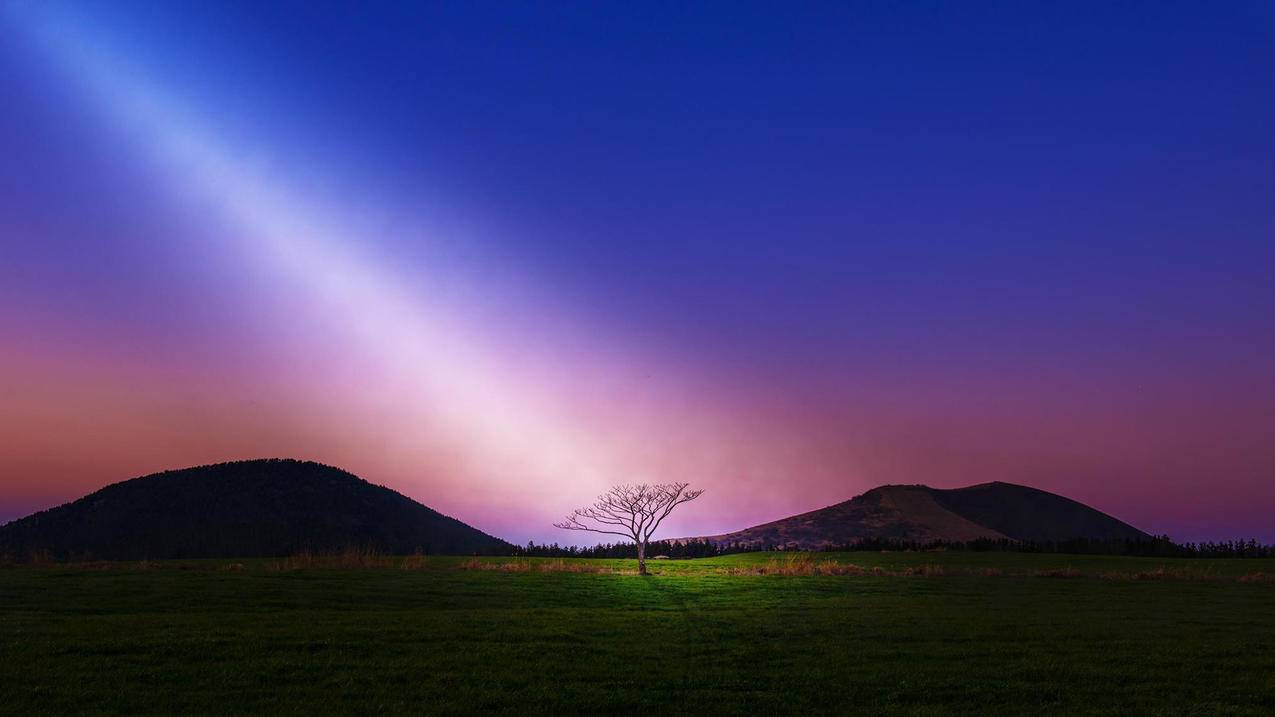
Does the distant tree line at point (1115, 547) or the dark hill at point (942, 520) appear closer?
the distant tree line at point (1115, 547)

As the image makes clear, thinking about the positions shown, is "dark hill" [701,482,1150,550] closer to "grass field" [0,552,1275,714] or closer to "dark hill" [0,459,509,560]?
"dark hill" [0,459,509,560]

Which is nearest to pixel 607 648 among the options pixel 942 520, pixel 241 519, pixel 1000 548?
pixel 1000 548

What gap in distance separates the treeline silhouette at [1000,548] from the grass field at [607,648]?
4275 cm

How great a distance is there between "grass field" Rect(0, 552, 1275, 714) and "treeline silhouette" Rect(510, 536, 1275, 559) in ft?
140

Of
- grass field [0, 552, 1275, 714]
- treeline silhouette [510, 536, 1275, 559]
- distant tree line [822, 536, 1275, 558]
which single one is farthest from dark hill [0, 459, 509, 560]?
grass field [0, 552, 1275, 714]

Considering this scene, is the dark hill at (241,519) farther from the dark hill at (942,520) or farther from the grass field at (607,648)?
the grass field at (607,648)

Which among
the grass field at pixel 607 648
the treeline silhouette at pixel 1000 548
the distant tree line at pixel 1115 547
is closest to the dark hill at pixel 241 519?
the treeline silhouette at pixel 1000 548

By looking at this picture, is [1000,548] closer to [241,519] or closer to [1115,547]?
[1115,547]

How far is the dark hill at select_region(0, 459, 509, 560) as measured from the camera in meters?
115

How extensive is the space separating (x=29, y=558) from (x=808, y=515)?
97878 mm

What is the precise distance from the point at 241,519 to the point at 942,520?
354 feet

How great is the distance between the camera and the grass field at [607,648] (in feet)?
44.0

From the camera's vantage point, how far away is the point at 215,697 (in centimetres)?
1312

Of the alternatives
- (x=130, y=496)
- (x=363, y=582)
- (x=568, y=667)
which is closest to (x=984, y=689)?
(x=568, y=667)
